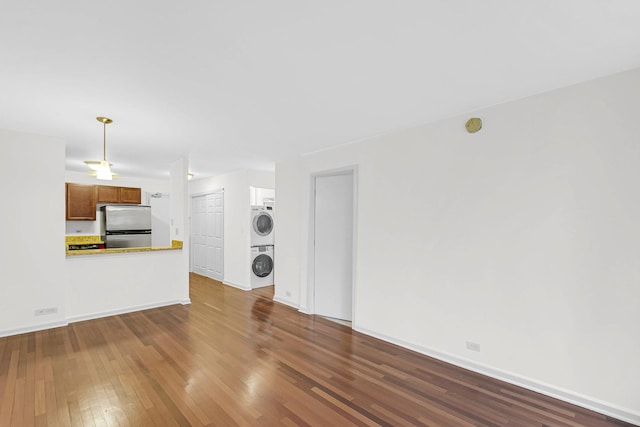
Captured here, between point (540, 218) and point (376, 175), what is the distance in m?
1.77

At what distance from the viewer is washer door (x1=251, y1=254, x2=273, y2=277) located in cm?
606

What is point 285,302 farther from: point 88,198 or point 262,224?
point 88,198

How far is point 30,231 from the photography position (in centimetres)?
364

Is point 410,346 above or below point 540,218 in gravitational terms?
below

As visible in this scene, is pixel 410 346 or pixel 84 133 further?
pixel 84 133

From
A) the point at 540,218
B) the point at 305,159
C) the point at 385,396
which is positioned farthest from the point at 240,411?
the point at 305,159

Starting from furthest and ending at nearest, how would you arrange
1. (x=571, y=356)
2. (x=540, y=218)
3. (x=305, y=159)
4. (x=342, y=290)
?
(x=305, y=159)
(x=342, y=290)
(x=540, y=218)
(x=571, y=356)

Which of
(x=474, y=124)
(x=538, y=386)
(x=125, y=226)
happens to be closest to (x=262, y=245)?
(x=125, y=226)

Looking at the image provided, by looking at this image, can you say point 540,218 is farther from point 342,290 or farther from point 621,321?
point 342,290

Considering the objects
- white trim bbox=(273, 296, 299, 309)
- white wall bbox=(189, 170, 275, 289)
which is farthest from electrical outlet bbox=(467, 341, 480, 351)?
white wall bbox=(189, 170, 275, 289)

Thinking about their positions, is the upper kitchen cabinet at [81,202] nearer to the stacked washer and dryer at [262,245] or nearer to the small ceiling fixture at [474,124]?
the stacked washer and dryer at [262,245]

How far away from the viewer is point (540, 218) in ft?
7.97

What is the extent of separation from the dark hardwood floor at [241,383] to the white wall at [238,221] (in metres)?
2.25

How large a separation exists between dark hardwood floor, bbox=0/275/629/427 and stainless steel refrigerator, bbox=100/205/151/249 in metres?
2.91
